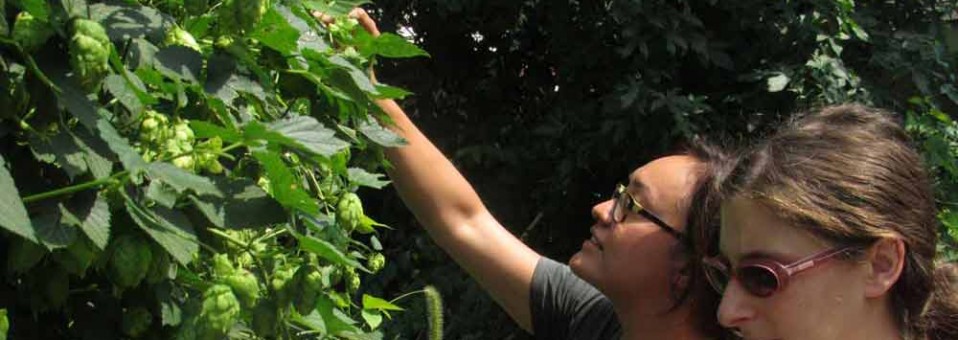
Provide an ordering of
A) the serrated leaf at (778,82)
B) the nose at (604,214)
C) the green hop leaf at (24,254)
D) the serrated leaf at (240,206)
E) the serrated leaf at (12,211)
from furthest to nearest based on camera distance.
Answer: the serrated leaf at (778,82)
the nose at (604,214)
the serrated leaf at (240,206)
the green hop leaf at (24,254)
the serrated leaf at (12,211)

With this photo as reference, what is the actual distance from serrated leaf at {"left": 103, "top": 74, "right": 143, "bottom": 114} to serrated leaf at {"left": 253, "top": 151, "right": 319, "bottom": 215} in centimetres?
15

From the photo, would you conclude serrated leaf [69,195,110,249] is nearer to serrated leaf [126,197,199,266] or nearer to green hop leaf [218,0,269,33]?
serrated leaf [126,197,199,266]

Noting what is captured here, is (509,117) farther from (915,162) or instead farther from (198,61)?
(198,61)

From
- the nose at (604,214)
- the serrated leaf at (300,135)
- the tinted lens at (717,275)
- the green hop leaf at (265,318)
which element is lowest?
the nose at (604,214)

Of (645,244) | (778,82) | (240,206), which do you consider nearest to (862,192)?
(645,244)

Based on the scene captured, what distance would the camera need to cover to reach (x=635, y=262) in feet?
8.14

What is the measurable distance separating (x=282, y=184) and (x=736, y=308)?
2.45ft

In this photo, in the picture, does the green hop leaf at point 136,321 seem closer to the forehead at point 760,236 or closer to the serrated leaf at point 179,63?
the serrated leaf at point 179,63

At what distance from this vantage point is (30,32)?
1.25 meters

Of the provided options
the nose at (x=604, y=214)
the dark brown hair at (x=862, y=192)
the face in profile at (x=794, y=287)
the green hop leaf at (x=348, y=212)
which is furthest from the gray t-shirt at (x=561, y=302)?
the green hop leaf at (x=348, y=212)

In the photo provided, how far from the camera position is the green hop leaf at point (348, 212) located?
169 cm

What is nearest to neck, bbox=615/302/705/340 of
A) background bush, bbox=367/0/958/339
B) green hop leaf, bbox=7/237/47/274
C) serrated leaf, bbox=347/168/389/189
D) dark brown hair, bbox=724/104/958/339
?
dark brown hair, bbox=724/104/958/339

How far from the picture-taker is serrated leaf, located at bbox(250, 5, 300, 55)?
4.99 feet

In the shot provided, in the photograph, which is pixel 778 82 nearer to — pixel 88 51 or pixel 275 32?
pixel 275 32
